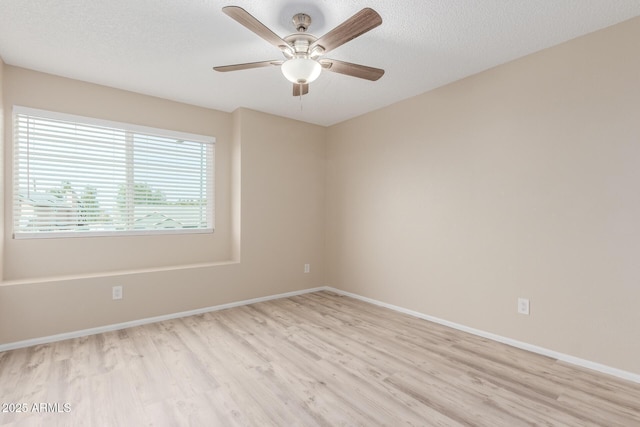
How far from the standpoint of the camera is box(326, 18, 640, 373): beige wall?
87.7 inches

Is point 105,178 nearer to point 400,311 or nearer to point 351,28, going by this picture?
point 351,28

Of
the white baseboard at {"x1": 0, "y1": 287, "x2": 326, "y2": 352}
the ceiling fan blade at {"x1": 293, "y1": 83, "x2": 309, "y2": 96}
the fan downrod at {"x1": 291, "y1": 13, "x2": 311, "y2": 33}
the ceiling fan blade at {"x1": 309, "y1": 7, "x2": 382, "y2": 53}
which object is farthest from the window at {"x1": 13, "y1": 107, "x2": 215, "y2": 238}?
the ceiling fan blade at {"x1": 309, "y1": 7, "x2": 382, "y2": 53}

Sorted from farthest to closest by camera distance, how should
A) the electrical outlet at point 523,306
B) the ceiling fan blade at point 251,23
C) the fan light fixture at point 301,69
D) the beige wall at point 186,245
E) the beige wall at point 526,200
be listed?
the beige wall at point 186,245 → the electrical outlet at point 523,306 → the beige wall at point 526,200 → the fan light fixture at point 301,69 → the ceiling fan blade at point 251,23

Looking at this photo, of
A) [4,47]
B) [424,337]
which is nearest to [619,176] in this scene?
[424,337]

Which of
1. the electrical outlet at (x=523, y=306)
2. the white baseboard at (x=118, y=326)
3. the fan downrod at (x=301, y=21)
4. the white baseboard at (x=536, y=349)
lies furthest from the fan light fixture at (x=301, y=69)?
the white baseboard at (x=118, y=326)

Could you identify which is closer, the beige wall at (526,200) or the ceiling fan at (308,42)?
the ceiling fan at (308,42)

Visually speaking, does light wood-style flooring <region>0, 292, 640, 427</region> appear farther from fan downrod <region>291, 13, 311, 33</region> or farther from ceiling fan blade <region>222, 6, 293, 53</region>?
fan downrod <region>291, 13, 311, 33</region>

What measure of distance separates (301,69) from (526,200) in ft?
6.95

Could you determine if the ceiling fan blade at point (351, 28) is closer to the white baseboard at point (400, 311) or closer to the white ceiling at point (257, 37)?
the white ceiling at point (257, 37)

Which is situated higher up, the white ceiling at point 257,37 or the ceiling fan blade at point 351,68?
the white ceiling at point 257,37

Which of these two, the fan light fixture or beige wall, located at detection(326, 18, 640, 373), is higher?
the fan light fixture

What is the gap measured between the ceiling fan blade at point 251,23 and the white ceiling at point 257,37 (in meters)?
0.28

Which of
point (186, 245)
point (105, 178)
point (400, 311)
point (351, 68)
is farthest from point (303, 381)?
point (105, 178)

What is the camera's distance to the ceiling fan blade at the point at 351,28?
1659mm
